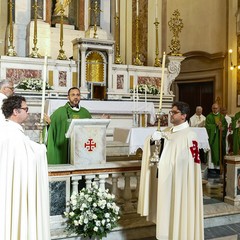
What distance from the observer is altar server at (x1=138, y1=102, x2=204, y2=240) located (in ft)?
13.5

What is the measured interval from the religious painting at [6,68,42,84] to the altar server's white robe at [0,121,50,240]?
6.24m

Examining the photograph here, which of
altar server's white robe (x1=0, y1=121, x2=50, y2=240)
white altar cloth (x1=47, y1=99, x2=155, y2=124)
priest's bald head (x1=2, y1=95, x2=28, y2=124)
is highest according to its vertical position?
white altar cloth (x1=47, y1=99, x2=155, y2=124)

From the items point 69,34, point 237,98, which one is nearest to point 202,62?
point 237,98

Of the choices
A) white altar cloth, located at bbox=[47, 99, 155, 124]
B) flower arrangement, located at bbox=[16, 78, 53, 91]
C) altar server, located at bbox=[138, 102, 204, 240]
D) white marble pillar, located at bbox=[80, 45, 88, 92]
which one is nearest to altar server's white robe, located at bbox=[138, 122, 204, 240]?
altar server, located at bbox=[138, 102, 204, 240]

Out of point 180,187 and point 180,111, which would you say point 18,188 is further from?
point 180,111

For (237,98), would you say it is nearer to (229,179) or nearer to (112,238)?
(229,179)

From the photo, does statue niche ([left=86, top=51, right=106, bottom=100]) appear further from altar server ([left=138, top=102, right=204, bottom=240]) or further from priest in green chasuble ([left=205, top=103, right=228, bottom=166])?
altar server ([left=138, top=102, right=204, bottom=240])

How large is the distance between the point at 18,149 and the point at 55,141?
2346 millimetres

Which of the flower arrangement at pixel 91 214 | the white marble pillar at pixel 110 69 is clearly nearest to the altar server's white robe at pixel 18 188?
the flower arrangement at pixel 91 214

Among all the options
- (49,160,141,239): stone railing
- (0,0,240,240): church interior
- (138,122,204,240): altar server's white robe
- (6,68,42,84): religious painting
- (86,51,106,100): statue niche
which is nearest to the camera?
(138,122,204,240): altar server's white robe

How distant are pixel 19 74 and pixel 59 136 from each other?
13.9ft

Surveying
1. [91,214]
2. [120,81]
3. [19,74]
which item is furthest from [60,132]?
[120,81]

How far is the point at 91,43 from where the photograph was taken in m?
9.79

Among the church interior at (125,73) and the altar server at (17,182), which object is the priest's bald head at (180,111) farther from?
the altar server at (17,182)
